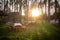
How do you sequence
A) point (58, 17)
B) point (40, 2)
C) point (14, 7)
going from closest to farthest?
point (58, 17) < point (40, 2) < point (14, 7)

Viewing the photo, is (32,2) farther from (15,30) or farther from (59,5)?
(15,30)

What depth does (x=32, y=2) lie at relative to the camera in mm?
55406

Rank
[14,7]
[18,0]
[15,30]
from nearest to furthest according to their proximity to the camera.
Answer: [15,30]
[18,0]
[14,7]

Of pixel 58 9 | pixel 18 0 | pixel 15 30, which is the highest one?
pixel 18 0

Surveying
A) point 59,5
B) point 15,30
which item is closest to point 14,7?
point 59,5

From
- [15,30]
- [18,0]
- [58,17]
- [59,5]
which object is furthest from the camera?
[18,0]

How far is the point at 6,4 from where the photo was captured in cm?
5978

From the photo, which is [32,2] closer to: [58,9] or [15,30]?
[58,9]

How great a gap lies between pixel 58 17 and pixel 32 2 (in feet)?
43.1

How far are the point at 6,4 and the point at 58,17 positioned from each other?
22237 mm

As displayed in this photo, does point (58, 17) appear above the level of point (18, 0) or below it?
below

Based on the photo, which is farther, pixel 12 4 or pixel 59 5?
pixel 12 4

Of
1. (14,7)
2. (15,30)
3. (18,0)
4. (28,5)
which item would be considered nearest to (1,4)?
(14,7)

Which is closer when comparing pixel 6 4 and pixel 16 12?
pixel 6 4
